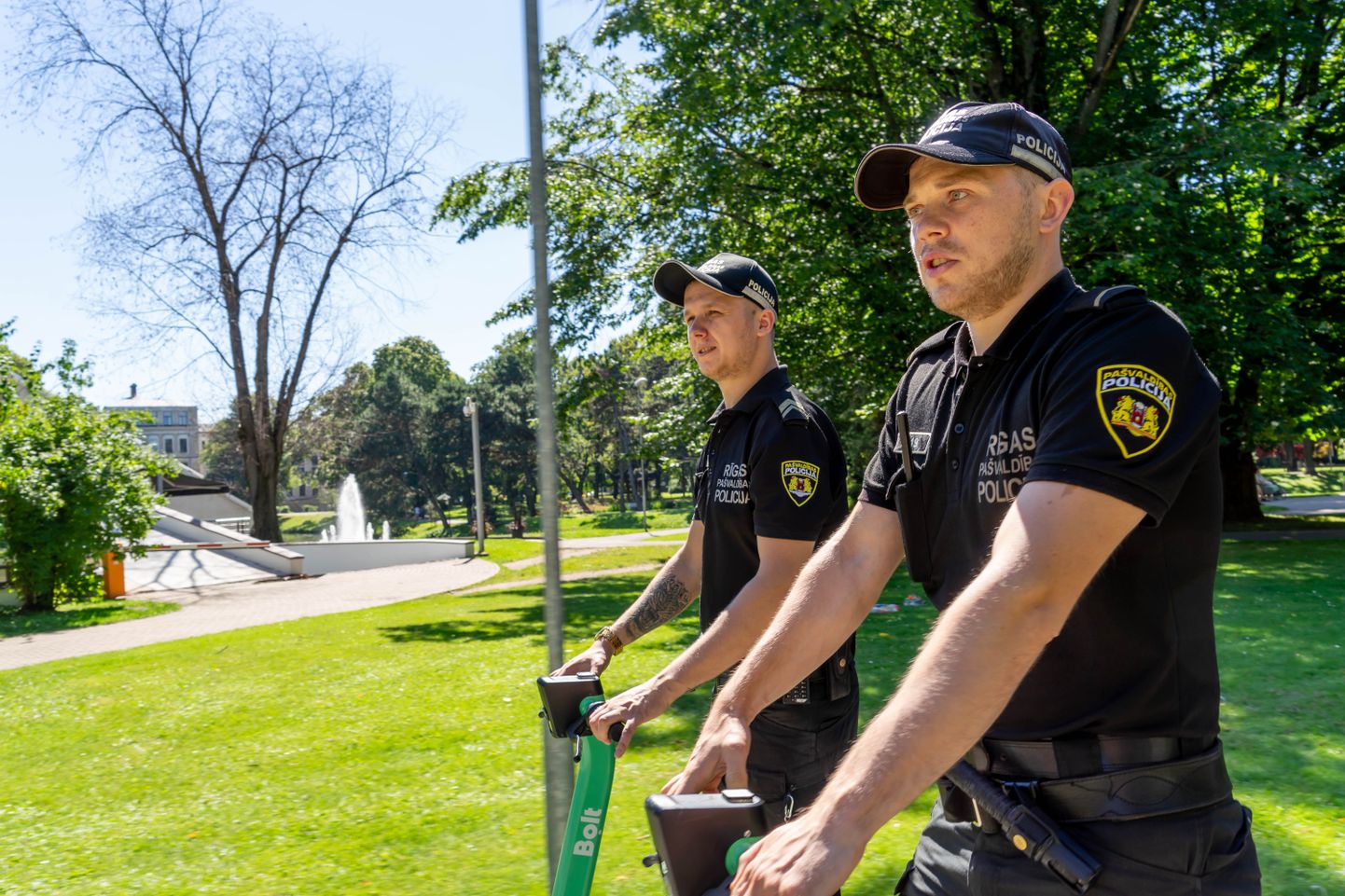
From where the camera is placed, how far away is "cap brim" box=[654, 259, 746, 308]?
3285 mm

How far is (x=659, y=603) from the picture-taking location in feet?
11.7

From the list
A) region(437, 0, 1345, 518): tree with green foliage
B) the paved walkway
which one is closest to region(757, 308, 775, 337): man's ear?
region(437, 0, 1345, 518): tree with green foliage

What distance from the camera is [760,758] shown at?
10.1ft

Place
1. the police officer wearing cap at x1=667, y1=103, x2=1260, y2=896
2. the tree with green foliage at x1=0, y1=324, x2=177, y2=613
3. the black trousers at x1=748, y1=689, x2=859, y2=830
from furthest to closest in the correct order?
the tree with green foliage at x1=0, y1=324, x2=177, y2=613
the black trousers at x1=748, y1=689, x2=859, y2=830
the police officer wearing cap at x1=667, y1=103, x2=1260, y2=896

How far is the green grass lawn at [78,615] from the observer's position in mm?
17422

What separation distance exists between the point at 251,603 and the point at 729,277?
2007cm

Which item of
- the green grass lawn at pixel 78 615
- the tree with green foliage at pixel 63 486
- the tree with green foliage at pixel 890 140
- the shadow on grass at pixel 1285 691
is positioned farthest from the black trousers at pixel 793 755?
the tree with green foliage at pixel 63 486

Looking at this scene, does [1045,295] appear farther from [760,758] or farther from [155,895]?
[155,895]

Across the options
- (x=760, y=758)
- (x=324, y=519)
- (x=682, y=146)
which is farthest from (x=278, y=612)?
(x=324, y=519)

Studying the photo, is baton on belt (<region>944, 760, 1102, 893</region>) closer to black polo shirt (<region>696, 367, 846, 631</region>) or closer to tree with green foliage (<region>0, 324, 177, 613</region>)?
black polo shirt (<region>696, 367, 846, 631</region>)

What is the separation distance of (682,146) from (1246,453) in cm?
1467

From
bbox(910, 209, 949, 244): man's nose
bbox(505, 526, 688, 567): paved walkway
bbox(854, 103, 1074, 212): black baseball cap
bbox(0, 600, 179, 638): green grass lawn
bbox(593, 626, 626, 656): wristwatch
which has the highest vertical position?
bbox(854, 103, 1074, 212): black baseball cap

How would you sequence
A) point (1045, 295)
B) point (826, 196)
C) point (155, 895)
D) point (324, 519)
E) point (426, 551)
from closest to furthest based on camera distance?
1. point (1045, 295)
2. point (155, 895)
3. point (826, 196)
4. point (426, 551)
5. point (324, 519)

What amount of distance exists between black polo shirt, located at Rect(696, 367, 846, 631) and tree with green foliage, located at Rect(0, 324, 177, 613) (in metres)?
18.6
